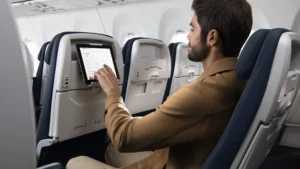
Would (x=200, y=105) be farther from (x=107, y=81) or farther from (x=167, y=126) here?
(x=107, y=81)

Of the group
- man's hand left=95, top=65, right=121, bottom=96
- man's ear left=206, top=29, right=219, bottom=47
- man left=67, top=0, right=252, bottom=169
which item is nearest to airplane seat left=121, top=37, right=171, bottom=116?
man's hand left=95, top=65, right=121, bottom=96

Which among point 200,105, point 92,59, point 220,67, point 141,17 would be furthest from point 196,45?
point 141,17

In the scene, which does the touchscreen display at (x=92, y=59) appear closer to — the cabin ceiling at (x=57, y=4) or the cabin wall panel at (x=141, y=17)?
the cabin wall panel at (x=141, y=17)

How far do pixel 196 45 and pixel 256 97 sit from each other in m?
0.47

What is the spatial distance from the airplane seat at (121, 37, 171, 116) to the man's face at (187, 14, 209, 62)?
1.08 meters

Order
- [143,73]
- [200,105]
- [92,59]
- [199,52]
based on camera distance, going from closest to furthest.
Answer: [200,105] → [199,52] → [92,59] → [143,73]

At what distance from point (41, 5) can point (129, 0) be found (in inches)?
104

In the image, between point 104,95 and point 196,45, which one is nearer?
point 196,45

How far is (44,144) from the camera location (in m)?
1.81

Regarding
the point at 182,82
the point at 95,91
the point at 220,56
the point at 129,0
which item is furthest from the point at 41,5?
the point at 220,56

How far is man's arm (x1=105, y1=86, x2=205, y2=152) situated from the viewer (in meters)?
1.19

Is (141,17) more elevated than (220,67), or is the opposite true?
(141,17)

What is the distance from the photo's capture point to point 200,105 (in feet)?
3.90

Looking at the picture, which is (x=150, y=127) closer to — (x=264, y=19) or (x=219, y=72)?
(x=219, y=72)
